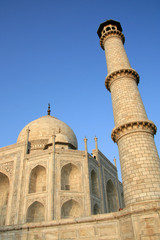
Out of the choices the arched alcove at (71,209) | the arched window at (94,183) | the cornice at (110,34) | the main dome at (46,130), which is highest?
the main dome at (46,130)

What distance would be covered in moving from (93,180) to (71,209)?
3.31 metres

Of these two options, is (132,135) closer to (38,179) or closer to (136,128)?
(136,128)

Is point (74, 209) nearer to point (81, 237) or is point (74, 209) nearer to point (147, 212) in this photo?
point (81, 237)

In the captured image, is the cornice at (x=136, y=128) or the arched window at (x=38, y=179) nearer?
the cornice at (x=136, y=128)

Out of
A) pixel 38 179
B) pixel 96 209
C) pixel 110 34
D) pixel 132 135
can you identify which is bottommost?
pixel 96 209

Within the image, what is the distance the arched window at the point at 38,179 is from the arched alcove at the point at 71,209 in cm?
245

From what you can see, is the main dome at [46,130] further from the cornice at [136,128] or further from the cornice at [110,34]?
the cornice at [136,128]

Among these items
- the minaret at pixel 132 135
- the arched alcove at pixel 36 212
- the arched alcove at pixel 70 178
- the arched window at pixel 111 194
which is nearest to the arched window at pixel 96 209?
the arched alcove at pixel 70 178

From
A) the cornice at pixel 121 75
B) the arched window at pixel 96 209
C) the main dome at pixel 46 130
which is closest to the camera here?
the cornice at pixel 121 75

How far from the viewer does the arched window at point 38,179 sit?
685 inches

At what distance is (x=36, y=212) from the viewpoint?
16.3 m

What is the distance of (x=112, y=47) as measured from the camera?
42.3 feet

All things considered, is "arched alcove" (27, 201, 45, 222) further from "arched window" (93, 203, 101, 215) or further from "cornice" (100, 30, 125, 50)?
"cornice" (100, 30, 125, 50)

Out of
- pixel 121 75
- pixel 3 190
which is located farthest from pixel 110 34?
pixel 3 190
